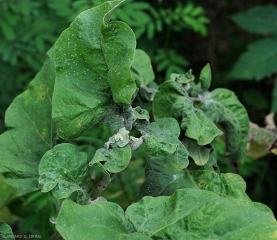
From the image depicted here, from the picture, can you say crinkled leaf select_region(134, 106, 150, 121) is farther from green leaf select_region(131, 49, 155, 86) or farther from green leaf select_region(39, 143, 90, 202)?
green leaf select_region(131, 49, 155, 86)

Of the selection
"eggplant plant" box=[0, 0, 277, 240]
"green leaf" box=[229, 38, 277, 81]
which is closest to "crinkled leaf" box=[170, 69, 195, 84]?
"eggplant plant" box=[0, 0, 277, 240]

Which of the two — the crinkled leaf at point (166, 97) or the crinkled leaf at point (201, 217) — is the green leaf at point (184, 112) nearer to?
the crinkled leaf at point (166, 97)

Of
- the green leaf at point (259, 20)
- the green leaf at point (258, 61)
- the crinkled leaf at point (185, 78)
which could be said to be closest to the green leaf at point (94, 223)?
the crinkled leaf at point (185, 78)

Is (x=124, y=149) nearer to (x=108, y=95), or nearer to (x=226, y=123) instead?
(x=108, y=95)

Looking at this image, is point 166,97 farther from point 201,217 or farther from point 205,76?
point 201,217

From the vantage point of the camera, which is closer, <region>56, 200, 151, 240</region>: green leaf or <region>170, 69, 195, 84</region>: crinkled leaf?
<region>56, 200, 151, 240</region>: green leaf
